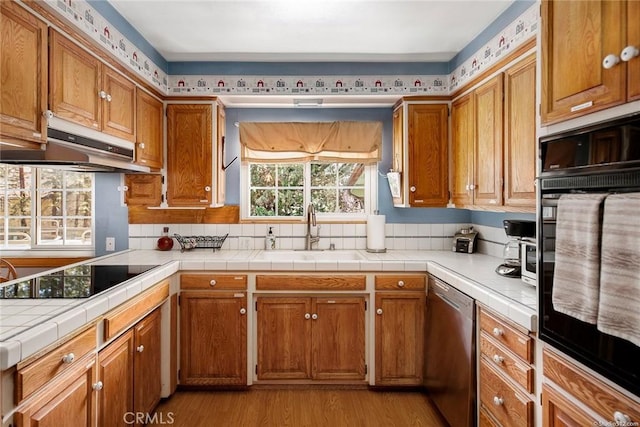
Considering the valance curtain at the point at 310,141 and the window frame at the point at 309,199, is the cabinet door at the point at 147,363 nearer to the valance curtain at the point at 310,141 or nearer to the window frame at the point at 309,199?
the window frame at the point at 309,199

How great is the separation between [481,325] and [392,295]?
30.9 inches

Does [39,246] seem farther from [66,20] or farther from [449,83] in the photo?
[449,83]

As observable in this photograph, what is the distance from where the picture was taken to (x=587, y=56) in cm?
114

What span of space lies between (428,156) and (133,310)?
226 cm

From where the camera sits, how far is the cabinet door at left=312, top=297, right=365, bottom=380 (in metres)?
2.59

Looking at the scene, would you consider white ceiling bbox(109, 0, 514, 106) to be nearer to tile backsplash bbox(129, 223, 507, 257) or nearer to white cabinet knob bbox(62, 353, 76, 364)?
tile backsplash bbox(129, 223, 507, 257)

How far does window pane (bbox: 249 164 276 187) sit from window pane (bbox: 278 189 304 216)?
14 centimetres

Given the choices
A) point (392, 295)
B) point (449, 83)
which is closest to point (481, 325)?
point (392, 295)

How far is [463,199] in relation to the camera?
2.63m

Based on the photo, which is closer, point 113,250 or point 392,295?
point 392,295

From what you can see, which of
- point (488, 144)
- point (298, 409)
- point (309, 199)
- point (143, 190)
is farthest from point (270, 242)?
point (488, 144)

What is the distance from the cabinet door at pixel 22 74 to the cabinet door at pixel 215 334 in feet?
4.63

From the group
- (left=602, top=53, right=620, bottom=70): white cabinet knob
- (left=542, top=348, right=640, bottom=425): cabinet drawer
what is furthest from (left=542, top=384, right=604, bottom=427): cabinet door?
(left=602, top=53, right=620, bottom=70): white cabinet knob

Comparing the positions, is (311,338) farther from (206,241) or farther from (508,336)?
(508,336)
